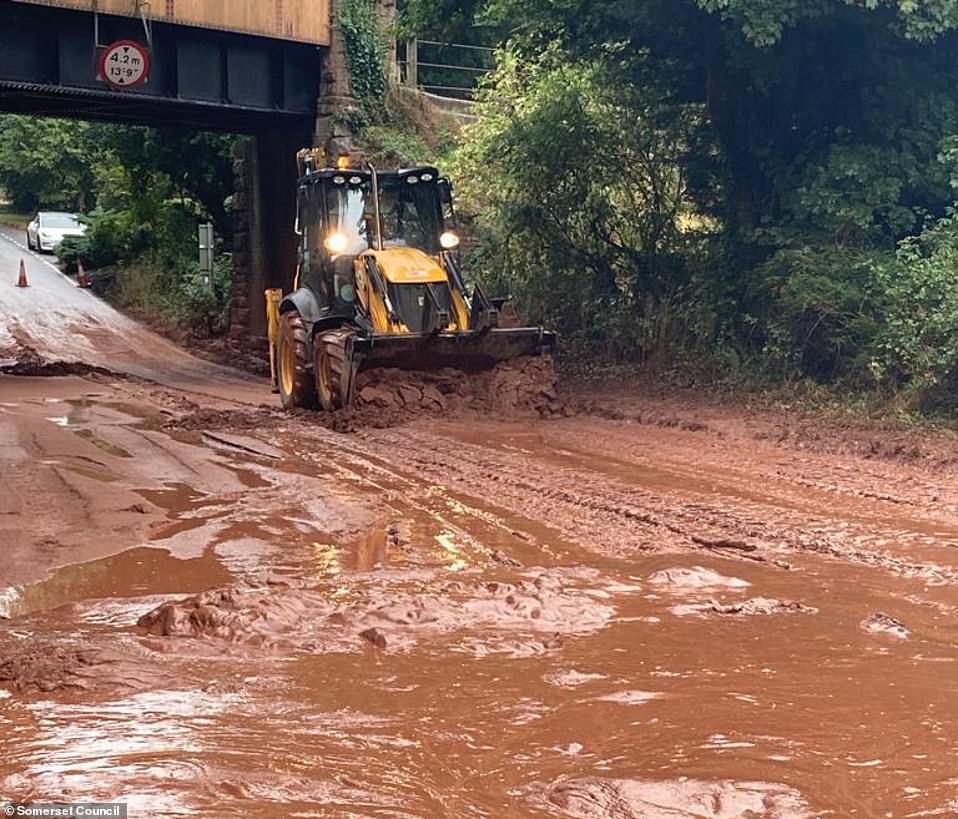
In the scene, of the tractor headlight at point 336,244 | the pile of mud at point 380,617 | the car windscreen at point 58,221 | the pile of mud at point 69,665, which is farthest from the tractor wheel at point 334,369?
the car windscreen at point 58,221

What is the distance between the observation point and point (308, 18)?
844 inches

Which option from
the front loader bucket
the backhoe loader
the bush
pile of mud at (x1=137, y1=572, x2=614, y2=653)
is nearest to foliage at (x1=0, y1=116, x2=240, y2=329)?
the bush

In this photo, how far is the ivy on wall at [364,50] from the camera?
72.3 feet

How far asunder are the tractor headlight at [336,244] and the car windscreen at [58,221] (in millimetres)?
29151

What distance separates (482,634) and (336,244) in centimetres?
950

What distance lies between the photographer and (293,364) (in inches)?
607

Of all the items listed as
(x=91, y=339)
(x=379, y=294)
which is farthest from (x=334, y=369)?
(x=91, y=339)

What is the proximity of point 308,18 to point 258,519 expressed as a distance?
1495 cm

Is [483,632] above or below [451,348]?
below

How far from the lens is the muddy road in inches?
167

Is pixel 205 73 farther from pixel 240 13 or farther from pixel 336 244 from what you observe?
pixel 336 244

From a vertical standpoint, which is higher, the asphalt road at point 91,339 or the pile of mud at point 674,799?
the asphalt road at point 91,339

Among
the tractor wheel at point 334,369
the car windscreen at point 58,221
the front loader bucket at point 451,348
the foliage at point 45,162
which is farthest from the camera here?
the foliage at point 45,162

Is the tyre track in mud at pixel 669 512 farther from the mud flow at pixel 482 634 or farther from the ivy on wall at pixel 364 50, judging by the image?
the ivy on wall at pixel 364 50
